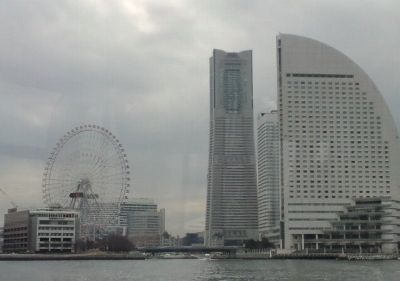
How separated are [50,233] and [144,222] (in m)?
68.4

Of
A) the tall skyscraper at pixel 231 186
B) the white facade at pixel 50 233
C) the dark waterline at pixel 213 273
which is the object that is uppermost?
the tall skyscraper at pixel 231 186

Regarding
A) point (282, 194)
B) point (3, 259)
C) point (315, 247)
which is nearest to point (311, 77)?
point (282, 194)

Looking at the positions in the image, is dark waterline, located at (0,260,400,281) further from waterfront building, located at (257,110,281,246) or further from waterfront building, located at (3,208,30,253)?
waterfront building, located at (257,110,281,246)

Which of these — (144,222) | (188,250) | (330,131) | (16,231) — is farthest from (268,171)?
(16,231)

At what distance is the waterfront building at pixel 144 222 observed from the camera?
599 feet

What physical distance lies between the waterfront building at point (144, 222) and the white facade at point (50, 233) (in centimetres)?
5378

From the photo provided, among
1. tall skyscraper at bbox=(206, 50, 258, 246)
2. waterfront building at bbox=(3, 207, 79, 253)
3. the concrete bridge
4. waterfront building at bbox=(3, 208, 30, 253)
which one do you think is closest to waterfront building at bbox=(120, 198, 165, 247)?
tall skyscraper at bbox=(206, 50, 258, 246)

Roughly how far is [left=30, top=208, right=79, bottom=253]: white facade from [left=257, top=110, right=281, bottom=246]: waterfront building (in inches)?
1983

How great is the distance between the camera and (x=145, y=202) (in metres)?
186

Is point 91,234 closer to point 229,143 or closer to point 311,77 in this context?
point 311,77

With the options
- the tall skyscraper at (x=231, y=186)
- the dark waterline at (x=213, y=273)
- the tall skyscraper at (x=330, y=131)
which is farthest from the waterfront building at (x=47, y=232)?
the tall skyscraper at (x=231, y=186)

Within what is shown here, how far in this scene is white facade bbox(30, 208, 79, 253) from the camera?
400 ft

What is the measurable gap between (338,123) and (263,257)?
33745 mm

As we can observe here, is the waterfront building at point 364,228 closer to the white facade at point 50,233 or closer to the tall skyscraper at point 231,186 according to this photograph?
the white facade at point 50,233
